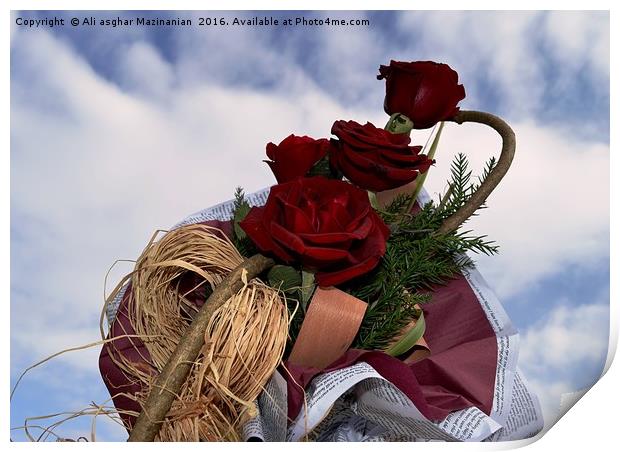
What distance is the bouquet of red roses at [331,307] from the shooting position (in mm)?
794

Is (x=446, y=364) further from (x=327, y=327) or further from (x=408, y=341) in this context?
(x=327, y=327)

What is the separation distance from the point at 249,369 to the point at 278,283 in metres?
0.10

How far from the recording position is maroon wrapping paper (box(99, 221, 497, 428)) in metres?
0.84

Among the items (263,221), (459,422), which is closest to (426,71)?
(263,221)

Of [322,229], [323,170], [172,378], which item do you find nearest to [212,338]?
[172,378]

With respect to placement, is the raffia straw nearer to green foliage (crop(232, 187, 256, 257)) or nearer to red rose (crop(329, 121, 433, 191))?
green foliage (crop(232, 187, 256, 257))

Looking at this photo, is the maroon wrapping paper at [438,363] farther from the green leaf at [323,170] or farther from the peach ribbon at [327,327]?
the green leaf at [323,170]

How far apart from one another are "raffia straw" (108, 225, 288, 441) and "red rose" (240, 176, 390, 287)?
6 centimetres

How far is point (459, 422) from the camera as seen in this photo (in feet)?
2.85

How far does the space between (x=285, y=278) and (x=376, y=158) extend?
0.17 meters

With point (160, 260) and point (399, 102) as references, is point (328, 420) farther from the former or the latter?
point (399, 102)

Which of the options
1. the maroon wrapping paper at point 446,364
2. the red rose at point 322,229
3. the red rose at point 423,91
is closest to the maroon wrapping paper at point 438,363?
the maroon wrapping paper at point 446,364

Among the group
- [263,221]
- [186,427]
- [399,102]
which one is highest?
[399,102]

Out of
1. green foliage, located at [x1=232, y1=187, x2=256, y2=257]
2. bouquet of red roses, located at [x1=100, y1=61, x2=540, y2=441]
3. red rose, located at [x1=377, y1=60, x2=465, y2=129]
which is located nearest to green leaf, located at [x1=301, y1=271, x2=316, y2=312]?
bouquet of red roses, located at [x1=100, y1=61, x2=540, y2=441]
